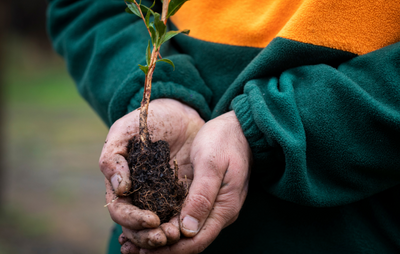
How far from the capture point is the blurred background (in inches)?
144

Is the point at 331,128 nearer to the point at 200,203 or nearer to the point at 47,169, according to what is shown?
the point at 200,203

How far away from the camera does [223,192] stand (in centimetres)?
97

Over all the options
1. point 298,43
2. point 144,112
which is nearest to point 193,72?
point 144,112

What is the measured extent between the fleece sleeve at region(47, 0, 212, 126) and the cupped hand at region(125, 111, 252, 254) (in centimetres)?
31

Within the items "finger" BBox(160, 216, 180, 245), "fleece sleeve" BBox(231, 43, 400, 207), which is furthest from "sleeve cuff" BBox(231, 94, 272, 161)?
"finger" BBox(160, 216, 180, 245)

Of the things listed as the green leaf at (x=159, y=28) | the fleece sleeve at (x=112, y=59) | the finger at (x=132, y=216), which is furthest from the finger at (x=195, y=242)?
the green leaf at (x=159, y=28)

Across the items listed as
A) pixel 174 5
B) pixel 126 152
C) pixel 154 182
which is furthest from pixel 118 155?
pixel 174 5

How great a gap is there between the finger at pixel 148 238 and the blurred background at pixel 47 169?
3097 millimetres

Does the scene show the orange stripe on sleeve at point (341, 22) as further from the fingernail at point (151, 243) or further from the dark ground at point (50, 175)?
the dark ground at point (50, 175)

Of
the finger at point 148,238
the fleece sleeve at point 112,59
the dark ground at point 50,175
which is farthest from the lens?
the dark ground at point 50,175

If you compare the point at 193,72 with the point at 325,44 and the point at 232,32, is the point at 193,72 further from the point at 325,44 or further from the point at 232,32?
the point at 325,44

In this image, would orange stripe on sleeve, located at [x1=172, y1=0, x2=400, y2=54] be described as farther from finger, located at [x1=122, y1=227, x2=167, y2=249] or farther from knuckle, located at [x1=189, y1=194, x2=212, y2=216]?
finger, located at [x1=122, y1=227, x2=167, y2=249]

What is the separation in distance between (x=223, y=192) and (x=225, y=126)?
0.80 ft

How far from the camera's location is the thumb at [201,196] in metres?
0.91
